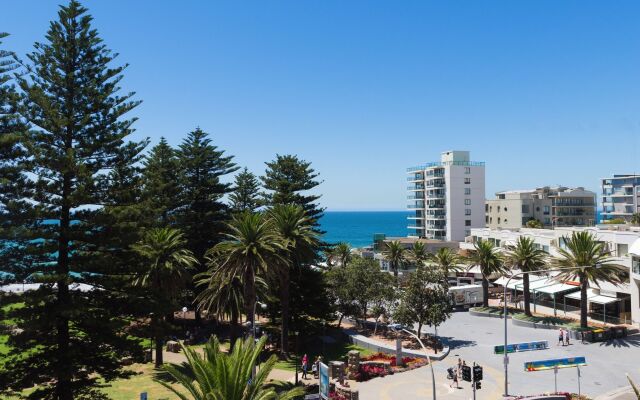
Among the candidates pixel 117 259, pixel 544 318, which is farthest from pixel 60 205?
pixel 544 318

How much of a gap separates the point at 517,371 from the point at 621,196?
10664cm

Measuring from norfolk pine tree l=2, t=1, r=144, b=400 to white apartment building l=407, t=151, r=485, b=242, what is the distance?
249ft

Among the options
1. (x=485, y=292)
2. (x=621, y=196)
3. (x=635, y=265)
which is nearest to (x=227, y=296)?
(x=485, y=292)

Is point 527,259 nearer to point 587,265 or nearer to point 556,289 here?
point 556,289

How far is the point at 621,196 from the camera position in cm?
11862

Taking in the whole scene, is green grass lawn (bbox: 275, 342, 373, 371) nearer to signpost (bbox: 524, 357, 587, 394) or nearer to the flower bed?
the flower bed

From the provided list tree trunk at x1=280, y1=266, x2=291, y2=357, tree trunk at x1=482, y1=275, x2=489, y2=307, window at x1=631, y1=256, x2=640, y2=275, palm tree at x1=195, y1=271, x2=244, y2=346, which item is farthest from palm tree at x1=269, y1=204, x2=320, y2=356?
window at x1=631, y1=256, x2=640, y2=275

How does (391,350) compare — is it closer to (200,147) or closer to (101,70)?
(101,70)

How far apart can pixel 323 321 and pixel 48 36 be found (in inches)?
1114

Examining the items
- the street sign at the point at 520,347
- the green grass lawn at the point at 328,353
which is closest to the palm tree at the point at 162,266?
the green grass lawn at the point at 328,353

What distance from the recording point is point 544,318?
42.4 m

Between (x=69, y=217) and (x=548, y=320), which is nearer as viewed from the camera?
(x=69, y=217)

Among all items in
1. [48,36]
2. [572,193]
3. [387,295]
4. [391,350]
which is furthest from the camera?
[572,193]

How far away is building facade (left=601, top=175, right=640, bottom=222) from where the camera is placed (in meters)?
115
